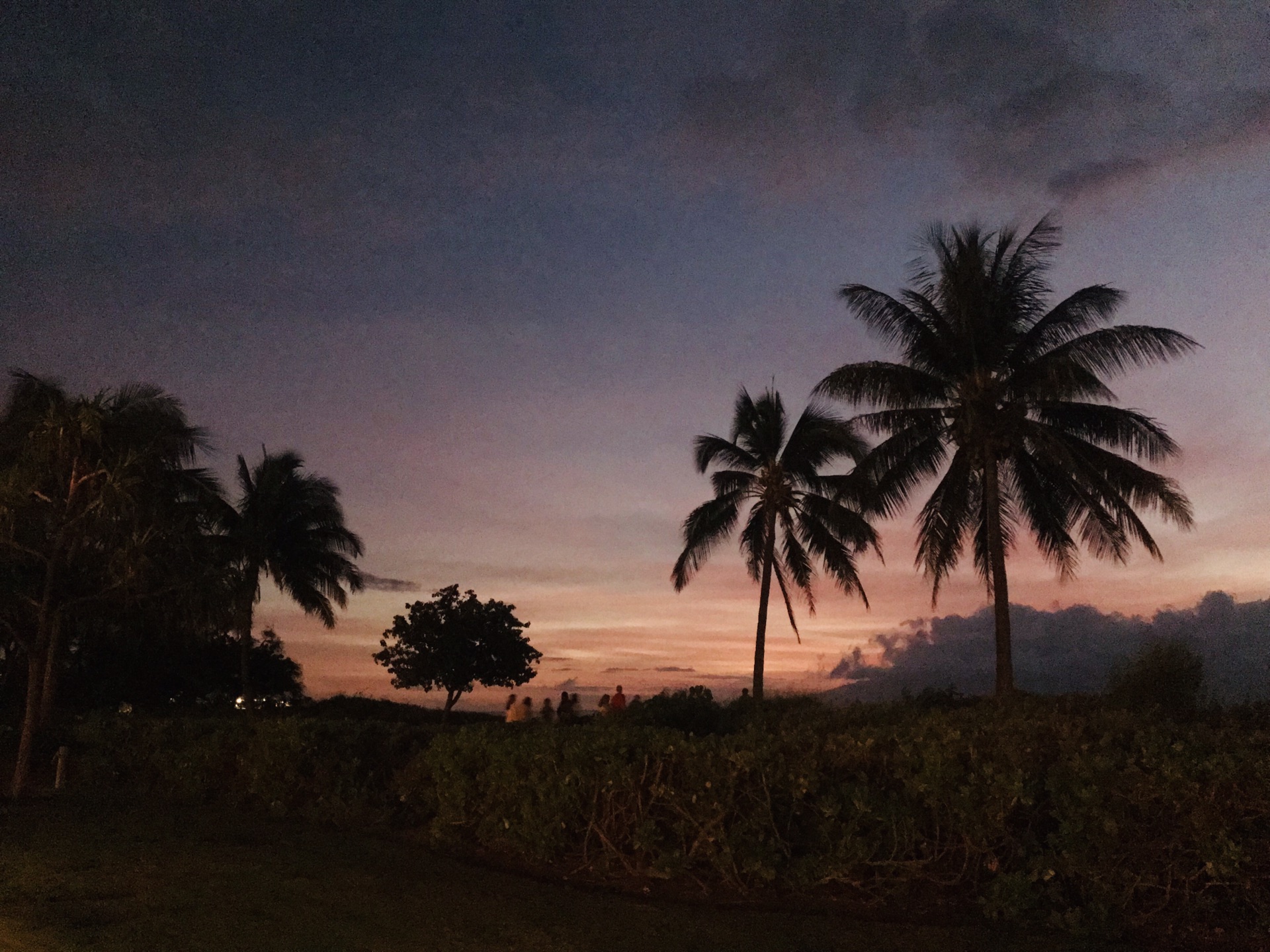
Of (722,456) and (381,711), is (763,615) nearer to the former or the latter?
(722,456)

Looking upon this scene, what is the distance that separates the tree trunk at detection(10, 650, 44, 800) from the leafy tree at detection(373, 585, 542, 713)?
19720mm

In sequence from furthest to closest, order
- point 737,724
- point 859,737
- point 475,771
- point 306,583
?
point 306,583 < point 737,724 < point 475,771 < point 859,737

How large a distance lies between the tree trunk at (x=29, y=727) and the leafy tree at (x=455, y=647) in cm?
1972

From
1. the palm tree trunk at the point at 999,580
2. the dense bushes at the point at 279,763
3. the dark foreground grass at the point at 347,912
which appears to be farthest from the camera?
the palm tree trunk at the point at 999,580

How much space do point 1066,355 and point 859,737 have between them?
13354 mm

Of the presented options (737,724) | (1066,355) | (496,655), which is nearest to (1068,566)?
(1066,355)

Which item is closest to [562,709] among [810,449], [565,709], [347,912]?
[565,709]

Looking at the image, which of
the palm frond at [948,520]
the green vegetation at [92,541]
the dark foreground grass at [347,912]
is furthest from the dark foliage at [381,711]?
the dark foreground grass at [347,912]

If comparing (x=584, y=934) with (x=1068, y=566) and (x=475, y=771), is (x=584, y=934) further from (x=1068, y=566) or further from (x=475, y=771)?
(x=1068, y=566)

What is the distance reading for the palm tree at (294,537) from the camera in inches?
1286

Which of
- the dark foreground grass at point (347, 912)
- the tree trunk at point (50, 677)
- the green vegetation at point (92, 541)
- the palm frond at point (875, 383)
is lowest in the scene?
the dark foreground grass at point (347, 912)

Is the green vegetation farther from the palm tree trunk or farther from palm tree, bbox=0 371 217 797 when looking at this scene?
the palm tree trunk

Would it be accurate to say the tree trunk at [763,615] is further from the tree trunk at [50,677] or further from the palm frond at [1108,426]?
the tree trunk at [50,677]

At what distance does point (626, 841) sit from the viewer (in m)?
8.28
